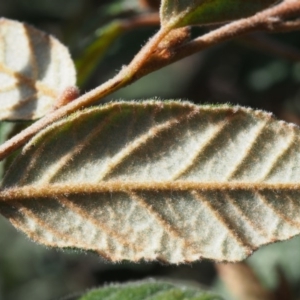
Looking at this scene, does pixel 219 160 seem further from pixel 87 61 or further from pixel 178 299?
pixel 87 61

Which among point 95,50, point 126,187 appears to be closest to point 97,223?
point 126,187

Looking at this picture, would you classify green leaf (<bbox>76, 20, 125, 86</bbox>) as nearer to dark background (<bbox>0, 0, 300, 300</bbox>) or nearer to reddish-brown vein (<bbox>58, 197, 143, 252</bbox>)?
dark background (<bbox>0, 0, 300, 300</bbox>)

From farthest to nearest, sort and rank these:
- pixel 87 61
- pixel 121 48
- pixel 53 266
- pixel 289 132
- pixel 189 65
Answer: pixel 189 65 < pixel 53 266 < pixel 121 48 < pixel 87 61 < pixel 289 132

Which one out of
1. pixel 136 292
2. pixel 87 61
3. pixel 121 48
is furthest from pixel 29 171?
pixel 121 48

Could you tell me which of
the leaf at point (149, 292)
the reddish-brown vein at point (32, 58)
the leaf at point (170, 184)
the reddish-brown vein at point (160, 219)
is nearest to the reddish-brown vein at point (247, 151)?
the leaf at point (170, 184)

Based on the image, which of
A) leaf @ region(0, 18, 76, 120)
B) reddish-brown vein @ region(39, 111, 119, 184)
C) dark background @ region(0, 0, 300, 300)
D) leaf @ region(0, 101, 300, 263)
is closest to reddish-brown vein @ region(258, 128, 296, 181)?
leaf @ region(0, 101, 300, 263)

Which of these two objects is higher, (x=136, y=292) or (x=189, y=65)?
(x=136, y=292)

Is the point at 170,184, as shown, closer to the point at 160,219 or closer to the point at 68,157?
the point at 160,219

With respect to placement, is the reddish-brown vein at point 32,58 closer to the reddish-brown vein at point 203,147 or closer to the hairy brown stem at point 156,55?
the hairy brown stem at point 156,55
